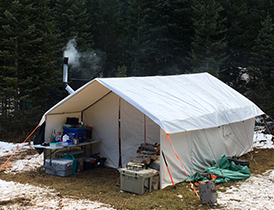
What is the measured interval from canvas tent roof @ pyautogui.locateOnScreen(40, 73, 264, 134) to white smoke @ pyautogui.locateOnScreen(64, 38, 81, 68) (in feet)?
36.5

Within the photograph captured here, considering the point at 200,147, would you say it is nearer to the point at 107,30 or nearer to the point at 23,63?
the point at 23,63

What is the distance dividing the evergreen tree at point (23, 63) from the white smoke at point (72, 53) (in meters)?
5.68

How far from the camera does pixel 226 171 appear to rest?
706 cm

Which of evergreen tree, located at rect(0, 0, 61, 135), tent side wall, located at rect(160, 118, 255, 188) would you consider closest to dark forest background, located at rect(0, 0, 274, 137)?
evergreen tree, located at rect(0, 0, 61, 135)

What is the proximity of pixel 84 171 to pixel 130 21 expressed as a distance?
18.6 m

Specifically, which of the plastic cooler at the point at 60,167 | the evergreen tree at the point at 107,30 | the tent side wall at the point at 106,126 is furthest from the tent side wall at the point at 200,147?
the evergreen tree at the point at 107,30

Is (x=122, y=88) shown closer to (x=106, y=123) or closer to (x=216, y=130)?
(x=106, y=123)

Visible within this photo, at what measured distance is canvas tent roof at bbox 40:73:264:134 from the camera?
20.9ft

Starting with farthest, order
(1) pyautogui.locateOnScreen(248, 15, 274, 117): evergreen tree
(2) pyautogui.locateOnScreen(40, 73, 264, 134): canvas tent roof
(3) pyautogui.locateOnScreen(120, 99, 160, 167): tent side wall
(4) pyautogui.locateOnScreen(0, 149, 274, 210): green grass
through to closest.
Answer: (1) pyautogui.locateOnScreen(248, 15, 274, 117): evergreen tree < (3) pyautogui.locateOnScreen(120, 99, 160, 167): tent side wall < (2) pyautogui.locateOnScreen(40, 73, 264, 134): canvas tent roof < (4) pyautogui.locateOnScreen(0, 149, 274, 210): green grass

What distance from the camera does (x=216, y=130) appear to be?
7836 mm

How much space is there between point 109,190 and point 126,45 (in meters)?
19.6

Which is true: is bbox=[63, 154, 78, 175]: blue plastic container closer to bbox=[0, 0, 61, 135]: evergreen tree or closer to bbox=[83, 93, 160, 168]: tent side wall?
bbox=[83, 93, 160, 168]: tent side wall

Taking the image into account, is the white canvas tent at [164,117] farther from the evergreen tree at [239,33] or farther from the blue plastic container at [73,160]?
the evergreen tree at [239,33]

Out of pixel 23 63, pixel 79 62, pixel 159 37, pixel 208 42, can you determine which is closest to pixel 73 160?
pixel 23 63
